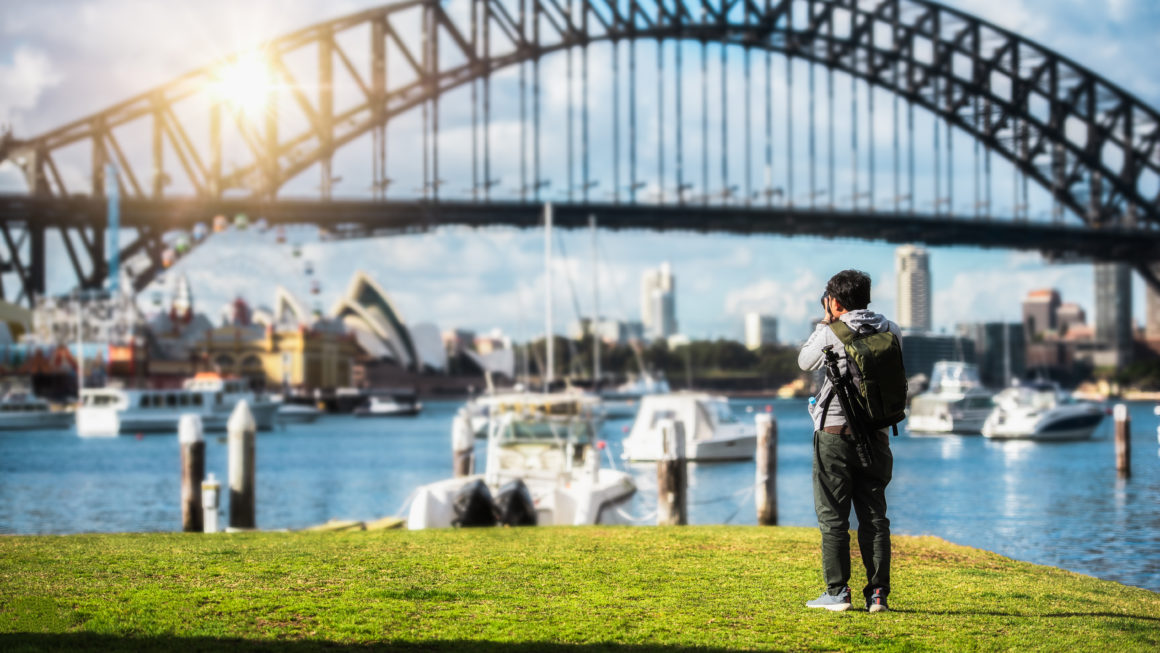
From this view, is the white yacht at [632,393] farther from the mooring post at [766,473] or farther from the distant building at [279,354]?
the mooring post at [766,473]

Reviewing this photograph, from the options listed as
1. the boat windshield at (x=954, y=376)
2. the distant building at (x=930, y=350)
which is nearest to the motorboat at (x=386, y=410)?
the distant building at (x=930, y=350)

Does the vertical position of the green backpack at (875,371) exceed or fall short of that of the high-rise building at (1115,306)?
it falls short

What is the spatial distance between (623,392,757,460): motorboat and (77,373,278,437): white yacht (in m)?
35.2

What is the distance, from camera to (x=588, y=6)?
7331 cm

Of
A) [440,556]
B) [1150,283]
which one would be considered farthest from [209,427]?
[440,556]

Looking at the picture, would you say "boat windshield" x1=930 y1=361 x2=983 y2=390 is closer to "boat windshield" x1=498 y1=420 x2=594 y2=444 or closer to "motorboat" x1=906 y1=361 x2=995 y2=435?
"motorboat" x1=906 y1=361 x2=995 y2=435

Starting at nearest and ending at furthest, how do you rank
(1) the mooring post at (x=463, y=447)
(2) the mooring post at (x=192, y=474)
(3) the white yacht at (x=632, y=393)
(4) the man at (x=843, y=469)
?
(4) the man at (x=843, y=469)
(2) the mooring post at (x=192, y=474)
(1) the mooring post at (x=463, y=447)
(3) the white yacht at (x=632, y=393)

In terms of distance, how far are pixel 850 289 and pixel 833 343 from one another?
325 millimetres

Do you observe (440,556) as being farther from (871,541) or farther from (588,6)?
(588,6)

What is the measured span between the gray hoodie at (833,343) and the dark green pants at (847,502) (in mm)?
126

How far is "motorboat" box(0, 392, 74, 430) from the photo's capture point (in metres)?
72.7

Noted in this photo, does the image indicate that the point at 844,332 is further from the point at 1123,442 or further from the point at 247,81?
the point at 247,81

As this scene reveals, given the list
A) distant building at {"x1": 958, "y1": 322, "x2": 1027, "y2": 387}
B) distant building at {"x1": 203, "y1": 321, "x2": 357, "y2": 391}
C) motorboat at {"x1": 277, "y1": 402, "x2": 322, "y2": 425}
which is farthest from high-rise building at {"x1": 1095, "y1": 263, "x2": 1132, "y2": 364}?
distant building at {"x1": 203, "y1": 321, "x2": 357, "y2": 391}

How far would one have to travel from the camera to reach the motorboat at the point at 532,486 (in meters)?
16.2
